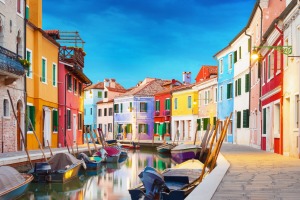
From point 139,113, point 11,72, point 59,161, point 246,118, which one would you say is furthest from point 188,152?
point 139,113

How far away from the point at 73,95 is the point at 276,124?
1677 cm

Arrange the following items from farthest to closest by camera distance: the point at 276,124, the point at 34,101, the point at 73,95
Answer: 1. the point at 73,95
2. the point at 34,101
3. the point at 276,124

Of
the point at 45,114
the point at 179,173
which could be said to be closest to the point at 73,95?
the point at 45,114

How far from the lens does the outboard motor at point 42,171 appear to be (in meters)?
16.6

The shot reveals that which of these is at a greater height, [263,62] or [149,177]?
[263,62]

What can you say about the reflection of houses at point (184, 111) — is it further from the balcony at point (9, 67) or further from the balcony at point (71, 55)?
the balcony at point (9, 67)

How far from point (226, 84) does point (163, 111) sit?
54.1 feet

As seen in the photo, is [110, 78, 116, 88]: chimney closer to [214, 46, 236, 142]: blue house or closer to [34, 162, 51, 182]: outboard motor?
[214, 46, 236, 142]: blue house

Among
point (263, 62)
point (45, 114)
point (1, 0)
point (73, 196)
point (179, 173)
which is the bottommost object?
point (73, 196)

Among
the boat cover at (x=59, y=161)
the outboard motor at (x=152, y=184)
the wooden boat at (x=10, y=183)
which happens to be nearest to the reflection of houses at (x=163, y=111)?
the boat cover at (x=59, y=161)

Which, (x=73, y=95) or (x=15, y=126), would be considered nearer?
(x=15, y=126)

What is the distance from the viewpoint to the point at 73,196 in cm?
1502

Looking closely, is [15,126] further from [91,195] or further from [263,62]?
[263,62]

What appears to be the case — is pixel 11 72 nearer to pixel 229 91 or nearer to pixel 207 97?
pixel 229 91
